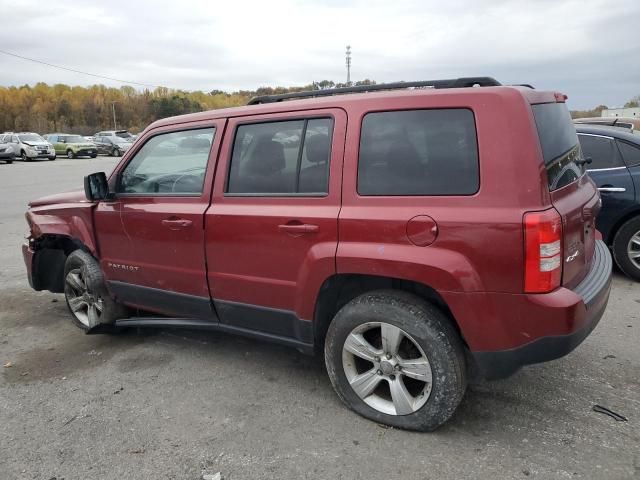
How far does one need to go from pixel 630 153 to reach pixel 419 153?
402cm

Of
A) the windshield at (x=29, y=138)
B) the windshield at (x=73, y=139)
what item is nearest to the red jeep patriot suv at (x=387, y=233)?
the windshield at (x=29, y=138)

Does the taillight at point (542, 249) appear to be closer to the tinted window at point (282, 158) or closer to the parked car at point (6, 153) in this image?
the tinted window at point (282, 158)

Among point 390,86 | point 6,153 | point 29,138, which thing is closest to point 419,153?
point 390,86

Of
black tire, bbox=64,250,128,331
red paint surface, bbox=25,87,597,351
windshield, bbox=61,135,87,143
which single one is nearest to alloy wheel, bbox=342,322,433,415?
red paint surface, bbox=25,87,597,351

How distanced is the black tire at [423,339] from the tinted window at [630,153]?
4.00 meters

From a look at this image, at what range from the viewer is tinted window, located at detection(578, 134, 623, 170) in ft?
18.3

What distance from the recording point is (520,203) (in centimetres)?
240

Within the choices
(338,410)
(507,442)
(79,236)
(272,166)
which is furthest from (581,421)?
(79,236)

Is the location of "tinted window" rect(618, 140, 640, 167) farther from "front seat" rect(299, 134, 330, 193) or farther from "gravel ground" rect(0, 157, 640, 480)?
"front seat" rect(299, 134, 330, 193)

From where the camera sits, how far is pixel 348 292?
308 cm

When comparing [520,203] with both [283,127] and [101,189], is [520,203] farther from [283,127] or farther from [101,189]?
[101,189]

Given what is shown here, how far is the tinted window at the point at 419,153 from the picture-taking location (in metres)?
2.56

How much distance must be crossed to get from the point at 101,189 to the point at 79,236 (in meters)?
0.56

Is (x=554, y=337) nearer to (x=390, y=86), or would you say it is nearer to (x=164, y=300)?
(x=390, y=86)
